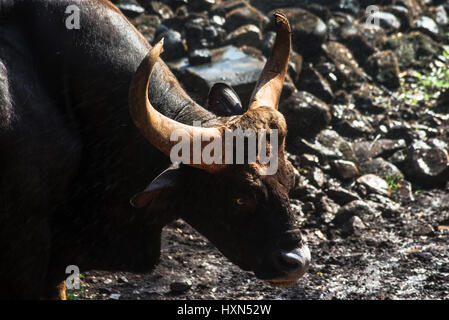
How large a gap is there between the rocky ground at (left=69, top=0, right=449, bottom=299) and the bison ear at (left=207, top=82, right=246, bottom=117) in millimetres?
1569

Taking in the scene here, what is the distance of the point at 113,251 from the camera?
4281mm

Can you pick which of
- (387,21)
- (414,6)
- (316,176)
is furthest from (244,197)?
(414,6)

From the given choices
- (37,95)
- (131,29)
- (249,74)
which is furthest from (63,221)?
(249,74)

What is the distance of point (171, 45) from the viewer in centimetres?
782

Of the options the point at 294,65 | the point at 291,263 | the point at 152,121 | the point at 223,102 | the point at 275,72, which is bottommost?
the point at 294,65

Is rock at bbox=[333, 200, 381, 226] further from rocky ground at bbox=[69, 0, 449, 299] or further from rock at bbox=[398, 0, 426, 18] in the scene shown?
rock at bbox=[398, 0, 426, 18]

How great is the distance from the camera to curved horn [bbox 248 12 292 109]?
4246 millimetres

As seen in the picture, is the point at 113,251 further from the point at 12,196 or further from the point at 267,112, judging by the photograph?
the point at 267,112

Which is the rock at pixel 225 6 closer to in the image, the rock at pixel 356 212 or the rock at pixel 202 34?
the rock at pixel 202 34

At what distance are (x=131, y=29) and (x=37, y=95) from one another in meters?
0.79

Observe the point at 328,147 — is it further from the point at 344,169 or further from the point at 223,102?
the point at 223,102

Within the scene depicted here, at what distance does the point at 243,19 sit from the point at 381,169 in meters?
2.98

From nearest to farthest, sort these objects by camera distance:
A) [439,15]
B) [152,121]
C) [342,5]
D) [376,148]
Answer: [152,121] < [376,148] < [342,5] < [439,15]

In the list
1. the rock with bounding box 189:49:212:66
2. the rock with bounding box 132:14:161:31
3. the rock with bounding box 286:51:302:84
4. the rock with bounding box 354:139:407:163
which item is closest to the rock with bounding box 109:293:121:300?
the rock with bounding box 189:49:212:66
